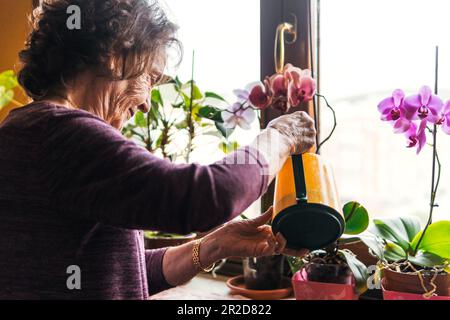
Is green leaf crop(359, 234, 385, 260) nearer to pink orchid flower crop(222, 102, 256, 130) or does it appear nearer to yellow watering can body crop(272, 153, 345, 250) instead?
yellow watering can body crop(272, 153, 345, 250)

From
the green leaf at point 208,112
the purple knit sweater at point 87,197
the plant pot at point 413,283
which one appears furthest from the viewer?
the green leaf at point 208,112

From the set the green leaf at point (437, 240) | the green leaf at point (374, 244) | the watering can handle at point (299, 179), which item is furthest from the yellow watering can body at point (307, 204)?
the green leaf at point (437, 240)

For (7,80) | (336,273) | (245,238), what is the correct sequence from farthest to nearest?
1. (7,80)
2. (336,273)
3. (245,238)

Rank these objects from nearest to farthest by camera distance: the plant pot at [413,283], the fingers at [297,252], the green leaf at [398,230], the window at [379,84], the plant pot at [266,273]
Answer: the fingers at [297,252]
the plant pot at [413,283]
the green leaf at [398,230]
the window at [379,84]
the plant pot at [266,273]

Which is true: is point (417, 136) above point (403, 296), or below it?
above

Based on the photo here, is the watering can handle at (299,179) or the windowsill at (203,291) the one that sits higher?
the watering can handle at (299,179)

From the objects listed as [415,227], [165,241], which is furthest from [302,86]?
[165,241]

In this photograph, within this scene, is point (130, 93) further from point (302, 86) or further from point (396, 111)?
point (396, 111)

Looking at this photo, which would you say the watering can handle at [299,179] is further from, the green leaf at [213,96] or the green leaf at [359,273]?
the green leaf at [213,96]

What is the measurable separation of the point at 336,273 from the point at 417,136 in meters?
0.35

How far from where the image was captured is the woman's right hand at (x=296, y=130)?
802mm

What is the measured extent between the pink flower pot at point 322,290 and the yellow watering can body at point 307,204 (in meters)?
0.28

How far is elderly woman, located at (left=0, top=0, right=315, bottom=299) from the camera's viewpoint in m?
0.67

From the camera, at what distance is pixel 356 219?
1153mm
